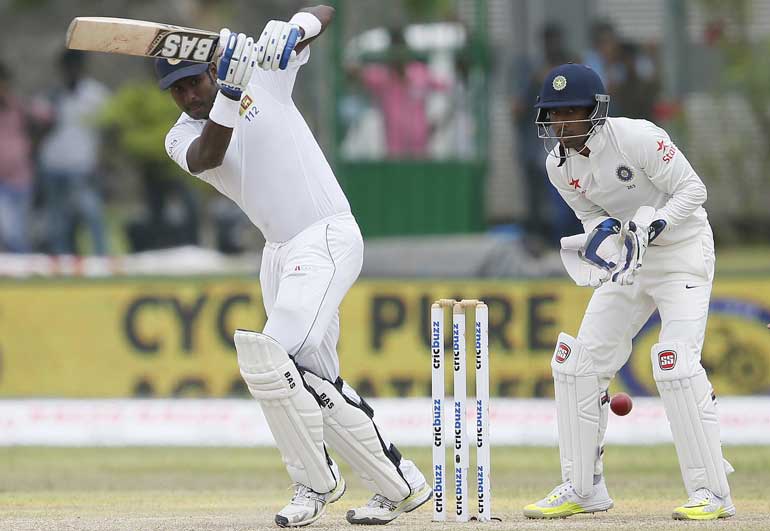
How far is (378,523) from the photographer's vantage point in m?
5.90

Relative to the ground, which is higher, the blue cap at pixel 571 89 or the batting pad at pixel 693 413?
the blue cap at pixel 571 89

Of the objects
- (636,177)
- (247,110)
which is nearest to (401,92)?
(636,177)

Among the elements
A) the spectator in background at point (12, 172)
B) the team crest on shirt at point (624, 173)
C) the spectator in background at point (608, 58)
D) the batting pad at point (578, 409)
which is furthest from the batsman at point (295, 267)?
the spectator in background at point (12, 172)

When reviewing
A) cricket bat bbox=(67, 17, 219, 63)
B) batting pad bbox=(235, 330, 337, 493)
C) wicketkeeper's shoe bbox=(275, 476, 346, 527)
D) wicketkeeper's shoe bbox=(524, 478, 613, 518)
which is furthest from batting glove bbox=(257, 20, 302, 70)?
wicketkeeper's shoe bbox=(524, 478, 613, 518)

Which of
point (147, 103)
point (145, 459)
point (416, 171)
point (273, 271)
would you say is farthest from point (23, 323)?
point (147, 103)

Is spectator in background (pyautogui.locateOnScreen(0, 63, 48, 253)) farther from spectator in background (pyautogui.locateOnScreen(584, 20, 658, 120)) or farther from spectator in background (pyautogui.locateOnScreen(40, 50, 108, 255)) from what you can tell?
spectator in background (pyautogui.locateOnScreen(584, 20, 658, 120))

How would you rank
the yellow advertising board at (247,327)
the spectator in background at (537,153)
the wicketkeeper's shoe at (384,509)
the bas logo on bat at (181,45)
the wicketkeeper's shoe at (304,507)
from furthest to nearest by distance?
the spectator in background at (537,153)
the yellow advertising board at (247,327)
the wicketkeeper's shoe at (384,509)
the wicketkeeper's shoe at (304,507)
the bas logo on bat at (181,45)

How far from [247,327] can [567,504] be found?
421 cm

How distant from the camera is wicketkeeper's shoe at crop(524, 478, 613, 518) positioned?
605 cm

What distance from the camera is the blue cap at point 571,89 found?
19.2 feet

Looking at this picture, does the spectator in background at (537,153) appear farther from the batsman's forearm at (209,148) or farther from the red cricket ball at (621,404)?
the batsman's forearm at (209,148)

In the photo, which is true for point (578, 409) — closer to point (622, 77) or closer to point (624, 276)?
point (624, 276)

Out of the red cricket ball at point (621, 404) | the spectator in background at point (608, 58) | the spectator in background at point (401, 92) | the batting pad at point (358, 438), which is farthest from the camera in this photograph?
the spectator in background at point (608, 58)

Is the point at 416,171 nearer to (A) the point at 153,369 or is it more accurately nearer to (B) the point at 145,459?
(A) the point at 153,369
